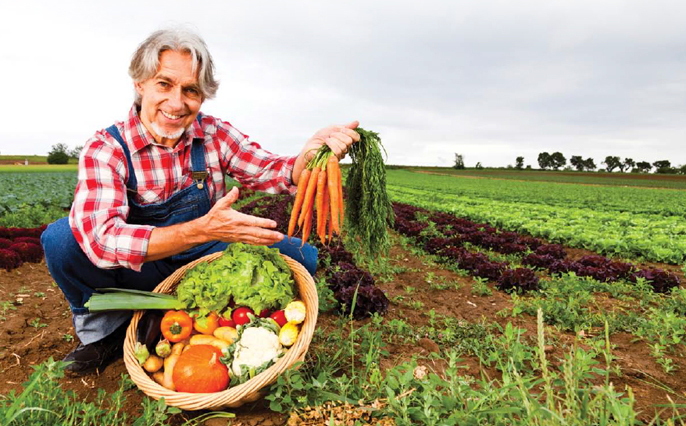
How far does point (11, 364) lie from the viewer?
2980 millimetres

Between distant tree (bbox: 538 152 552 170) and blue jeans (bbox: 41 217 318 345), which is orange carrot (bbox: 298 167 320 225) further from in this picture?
distant tree (bbox: 538 152 552 170)

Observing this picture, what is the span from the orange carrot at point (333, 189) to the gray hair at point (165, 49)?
1.13 m

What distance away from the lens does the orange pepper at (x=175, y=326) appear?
2.66 m

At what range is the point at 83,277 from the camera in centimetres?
282

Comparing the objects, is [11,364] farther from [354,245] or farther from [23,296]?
[354,245]

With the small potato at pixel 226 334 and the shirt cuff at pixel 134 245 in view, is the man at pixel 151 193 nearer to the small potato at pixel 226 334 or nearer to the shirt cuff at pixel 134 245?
the shirt cuff at pixel 134 245

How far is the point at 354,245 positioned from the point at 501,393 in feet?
5.14

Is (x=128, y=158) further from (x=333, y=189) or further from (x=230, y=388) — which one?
(x=230, y=388)

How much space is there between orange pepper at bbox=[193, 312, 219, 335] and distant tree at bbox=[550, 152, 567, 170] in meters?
127

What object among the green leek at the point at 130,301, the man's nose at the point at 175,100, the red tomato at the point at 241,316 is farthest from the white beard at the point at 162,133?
the red tomato at the point at 241,316

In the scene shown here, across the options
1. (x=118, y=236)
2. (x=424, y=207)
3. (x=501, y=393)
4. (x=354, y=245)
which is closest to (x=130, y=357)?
(x=118, y=236)

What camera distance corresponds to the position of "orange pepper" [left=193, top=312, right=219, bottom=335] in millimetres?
2738

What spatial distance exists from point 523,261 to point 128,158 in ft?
19.4

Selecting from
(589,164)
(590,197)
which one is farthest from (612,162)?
(590,197)
